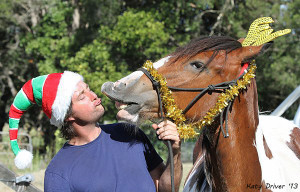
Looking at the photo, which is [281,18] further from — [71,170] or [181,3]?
[71,170]

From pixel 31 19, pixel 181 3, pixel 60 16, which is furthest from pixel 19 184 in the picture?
pixel 31 19

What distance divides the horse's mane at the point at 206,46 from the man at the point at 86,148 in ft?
1.50

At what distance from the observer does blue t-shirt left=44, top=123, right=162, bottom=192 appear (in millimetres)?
2221

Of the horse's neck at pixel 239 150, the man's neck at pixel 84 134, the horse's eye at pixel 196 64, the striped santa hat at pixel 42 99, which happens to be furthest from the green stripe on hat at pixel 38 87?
the horse's neck at pixel 239 150

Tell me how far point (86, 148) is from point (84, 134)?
0.33ft

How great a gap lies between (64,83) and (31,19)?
11660mm

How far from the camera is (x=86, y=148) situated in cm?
238

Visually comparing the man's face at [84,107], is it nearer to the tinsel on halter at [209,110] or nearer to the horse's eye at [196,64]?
the tinsel on halter at [209,110]

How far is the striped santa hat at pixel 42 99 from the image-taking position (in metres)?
2.31

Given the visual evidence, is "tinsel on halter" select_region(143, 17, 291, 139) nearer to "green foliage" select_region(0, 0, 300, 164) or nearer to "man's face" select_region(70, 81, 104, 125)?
"man's face" select_region(70, 81, 104, 125)

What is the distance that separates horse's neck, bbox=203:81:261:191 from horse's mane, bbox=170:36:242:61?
0.93 feet

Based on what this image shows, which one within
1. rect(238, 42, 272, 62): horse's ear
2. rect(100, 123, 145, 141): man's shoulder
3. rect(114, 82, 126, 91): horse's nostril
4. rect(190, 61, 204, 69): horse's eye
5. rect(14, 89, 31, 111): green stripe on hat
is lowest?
rect(100, 123, 145, 141): man's shoulder

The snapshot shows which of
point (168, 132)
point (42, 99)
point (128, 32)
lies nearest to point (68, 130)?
point (42, 99)

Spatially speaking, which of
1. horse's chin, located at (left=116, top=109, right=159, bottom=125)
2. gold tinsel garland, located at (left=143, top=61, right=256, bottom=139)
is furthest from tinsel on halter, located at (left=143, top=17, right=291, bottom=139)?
horse's chin, located at (left=116, top=109, right=159, bottom=125)
